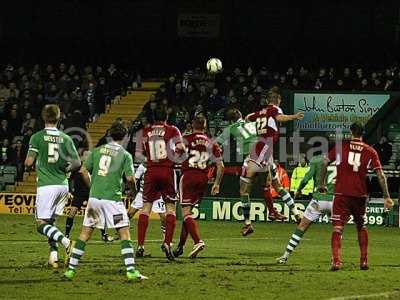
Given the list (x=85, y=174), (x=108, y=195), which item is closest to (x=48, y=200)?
(x=85, y=174)

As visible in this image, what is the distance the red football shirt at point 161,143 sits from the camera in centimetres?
1692

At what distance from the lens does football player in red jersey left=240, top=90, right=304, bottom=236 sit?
63.9 ft

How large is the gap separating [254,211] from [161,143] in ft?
41.1

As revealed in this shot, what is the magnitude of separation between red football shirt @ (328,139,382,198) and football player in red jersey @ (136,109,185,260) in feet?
8.58

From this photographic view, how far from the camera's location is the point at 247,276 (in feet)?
48.5

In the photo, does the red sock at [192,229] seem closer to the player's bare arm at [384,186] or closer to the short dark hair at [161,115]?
the short dark hair at [161,115]

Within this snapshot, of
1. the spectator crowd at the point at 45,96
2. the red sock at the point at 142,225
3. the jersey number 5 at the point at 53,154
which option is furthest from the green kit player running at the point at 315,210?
the spectator crowd at the point at 45,96

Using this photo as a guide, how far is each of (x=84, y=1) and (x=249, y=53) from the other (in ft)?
28.3

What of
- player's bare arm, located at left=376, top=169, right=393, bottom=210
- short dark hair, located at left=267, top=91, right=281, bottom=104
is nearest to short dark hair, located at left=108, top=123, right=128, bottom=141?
player's bare arm, located at left=376, top=169, right=393, bottom=210

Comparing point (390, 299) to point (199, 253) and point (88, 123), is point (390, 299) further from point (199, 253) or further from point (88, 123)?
point (88, 123)

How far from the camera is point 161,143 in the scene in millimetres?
16953

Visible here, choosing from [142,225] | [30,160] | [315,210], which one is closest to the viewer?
[30,160]

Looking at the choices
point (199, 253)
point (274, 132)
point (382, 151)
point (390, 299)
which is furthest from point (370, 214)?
point (390, 299)

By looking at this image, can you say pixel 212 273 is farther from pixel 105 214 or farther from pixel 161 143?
pixel 161 143
